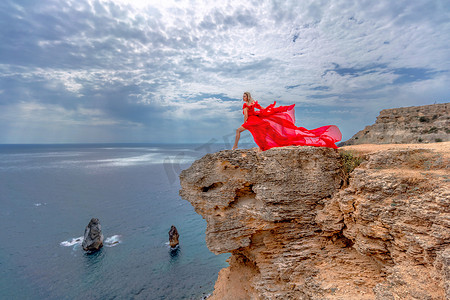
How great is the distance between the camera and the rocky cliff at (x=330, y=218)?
6.07 metres

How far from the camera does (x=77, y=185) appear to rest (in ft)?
198

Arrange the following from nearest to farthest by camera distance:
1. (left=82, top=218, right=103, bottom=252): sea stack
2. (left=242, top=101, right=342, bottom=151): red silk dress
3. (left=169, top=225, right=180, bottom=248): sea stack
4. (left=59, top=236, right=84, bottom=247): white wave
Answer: (left=242, top=101, right=342, bottom=151): red silk dress → (left=82, top=218, right=103, bottom=252): sea stack → (left=169, top=225, right=180, bottom=248): sea stack → (left=59, top=236, right=84, bottom=247): white wave

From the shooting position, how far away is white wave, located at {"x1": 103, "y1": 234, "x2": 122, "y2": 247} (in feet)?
93.2

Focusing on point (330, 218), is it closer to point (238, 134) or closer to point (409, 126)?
point (238, 134)

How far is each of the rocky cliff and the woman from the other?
0.87 meters

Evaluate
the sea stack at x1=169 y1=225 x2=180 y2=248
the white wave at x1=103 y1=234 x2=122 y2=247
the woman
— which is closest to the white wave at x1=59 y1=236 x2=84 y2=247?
the white wave at x1=103 y1=234 x2=122 y2=247

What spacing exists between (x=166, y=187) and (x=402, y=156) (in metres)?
55.7

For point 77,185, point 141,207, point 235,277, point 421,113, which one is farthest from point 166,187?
point 421,113

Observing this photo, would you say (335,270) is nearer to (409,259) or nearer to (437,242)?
(409,259)

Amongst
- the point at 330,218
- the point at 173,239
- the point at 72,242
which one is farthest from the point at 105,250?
the point at 330,218

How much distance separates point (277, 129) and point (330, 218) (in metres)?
4.52

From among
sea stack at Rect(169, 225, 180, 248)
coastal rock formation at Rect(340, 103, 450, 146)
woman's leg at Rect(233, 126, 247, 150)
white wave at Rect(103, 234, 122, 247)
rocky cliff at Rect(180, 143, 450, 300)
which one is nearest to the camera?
rocky cliff at Rect(180, 143, 450, 300)

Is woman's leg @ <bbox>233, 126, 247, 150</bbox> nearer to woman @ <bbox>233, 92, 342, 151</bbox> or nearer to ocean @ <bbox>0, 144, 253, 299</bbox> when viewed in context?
woman @ <bbox>233, 92, 342, 151</bbox>

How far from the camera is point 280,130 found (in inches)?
410
